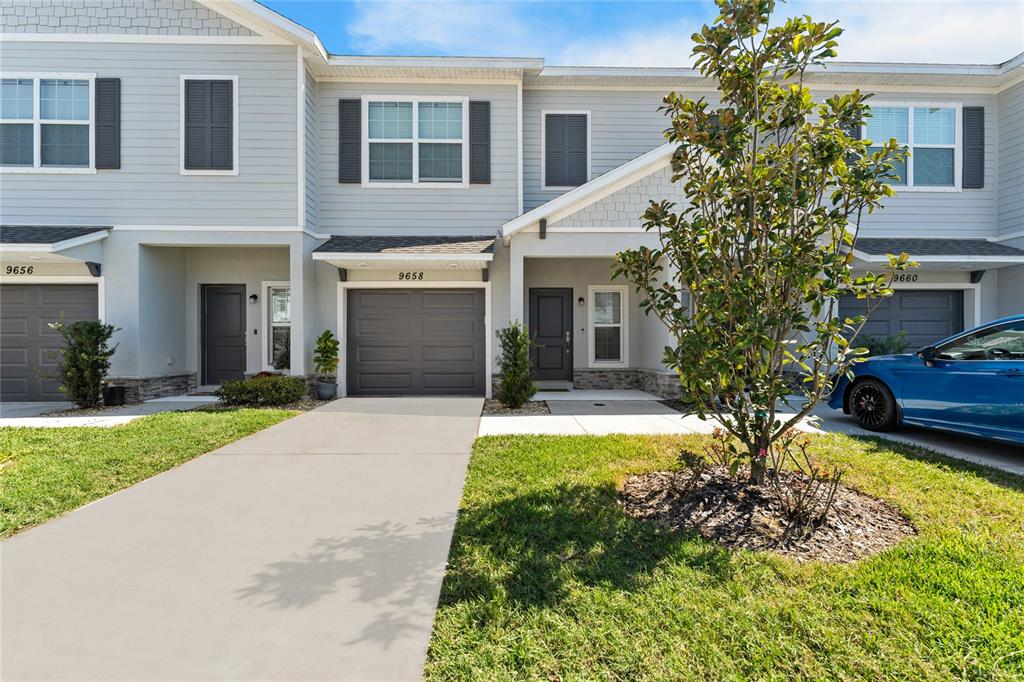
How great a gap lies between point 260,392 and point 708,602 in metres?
8.28

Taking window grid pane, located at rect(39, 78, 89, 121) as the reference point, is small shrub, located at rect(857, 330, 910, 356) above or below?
below

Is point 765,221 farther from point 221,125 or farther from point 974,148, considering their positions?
point 974,148

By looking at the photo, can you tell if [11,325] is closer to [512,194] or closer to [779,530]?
[512,194]

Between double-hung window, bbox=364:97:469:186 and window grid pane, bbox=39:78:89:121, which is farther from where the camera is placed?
double-hung window, bbox=364:97:469:186

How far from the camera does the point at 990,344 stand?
5582mm

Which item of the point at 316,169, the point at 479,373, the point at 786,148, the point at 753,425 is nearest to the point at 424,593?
the point at 753,425

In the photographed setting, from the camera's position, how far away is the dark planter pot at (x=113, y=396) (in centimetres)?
871

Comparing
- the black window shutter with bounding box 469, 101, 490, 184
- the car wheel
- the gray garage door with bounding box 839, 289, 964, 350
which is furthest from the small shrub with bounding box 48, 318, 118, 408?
the gray garage door with bounding box 839, 289, 964, 350

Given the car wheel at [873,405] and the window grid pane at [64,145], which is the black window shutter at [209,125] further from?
the car wheel at [873,405]

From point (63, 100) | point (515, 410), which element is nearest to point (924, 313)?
point (515, 410)

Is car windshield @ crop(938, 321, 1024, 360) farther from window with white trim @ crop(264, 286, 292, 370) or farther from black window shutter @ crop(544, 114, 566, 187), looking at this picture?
window with white trim @ crop(264, 286, 292, 370)

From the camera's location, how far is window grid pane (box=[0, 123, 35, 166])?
30.0ft

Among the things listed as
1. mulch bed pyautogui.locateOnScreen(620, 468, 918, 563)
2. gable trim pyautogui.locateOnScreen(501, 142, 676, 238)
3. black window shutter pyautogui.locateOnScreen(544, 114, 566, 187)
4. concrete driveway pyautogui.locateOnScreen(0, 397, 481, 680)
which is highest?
black window shutter pyautogui.locateOnScreen(544, 114, 566, 187)

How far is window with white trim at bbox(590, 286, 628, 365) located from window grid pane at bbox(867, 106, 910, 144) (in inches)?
251
